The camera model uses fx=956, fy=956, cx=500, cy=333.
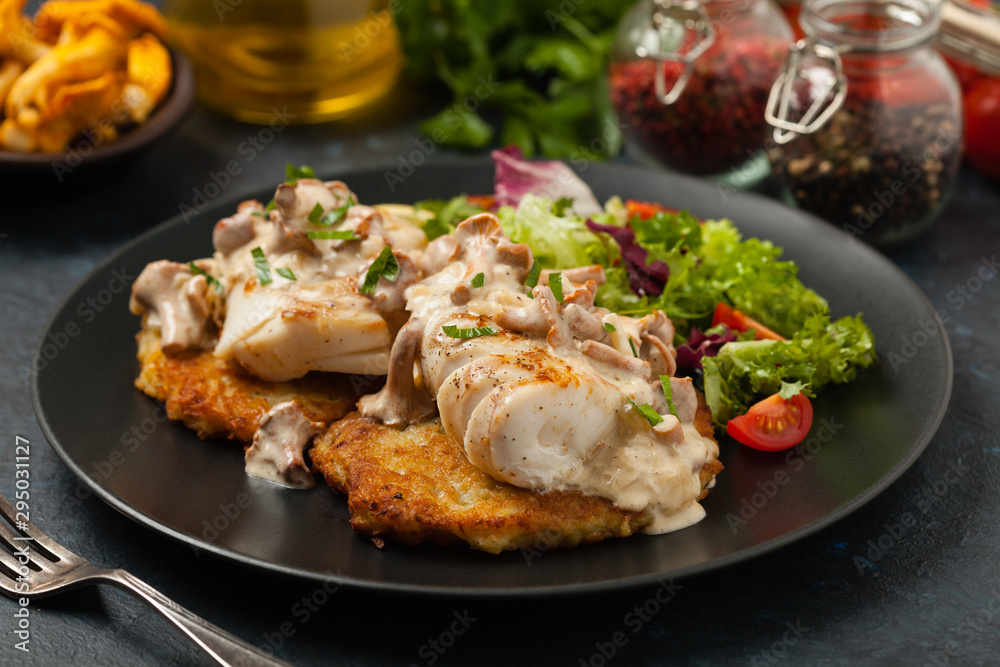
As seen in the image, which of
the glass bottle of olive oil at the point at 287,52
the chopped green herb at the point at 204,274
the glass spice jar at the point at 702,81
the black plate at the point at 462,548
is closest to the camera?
the black plate at the point at 462,548

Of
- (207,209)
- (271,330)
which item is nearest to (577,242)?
(271,330)

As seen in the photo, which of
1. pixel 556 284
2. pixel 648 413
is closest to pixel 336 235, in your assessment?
pixel 556 284

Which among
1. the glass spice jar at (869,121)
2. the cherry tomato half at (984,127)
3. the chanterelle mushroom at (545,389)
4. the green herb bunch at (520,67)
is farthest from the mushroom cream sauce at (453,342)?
the cherry tomato half at (984,127)

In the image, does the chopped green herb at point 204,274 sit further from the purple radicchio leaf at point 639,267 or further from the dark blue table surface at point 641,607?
the purple radicchio leaf at point 639,267

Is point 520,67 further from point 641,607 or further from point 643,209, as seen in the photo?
point 641,607

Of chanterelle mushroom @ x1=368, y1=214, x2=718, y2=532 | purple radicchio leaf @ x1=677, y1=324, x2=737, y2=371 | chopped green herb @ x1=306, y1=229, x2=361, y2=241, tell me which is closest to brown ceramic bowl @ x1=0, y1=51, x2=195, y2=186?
chopped green herb @ x1=306, y1=229, x2=361, y2=241

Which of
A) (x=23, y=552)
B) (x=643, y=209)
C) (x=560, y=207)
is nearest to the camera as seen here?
(x=23, y=552)
